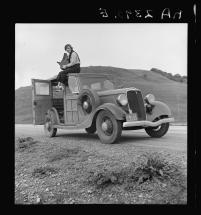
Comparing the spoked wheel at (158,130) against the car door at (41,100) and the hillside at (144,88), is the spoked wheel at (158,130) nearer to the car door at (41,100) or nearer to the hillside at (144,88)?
the hillside at (144,88)

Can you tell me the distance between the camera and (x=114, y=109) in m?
6.95

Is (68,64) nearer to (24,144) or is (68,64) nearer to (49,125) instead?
(24,144)

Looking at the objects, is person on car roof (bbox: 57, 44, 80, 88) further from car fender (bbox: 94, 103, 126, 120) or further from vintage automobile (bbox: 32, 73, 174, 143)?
car fender (bbox: 94, 103, 126, 120)

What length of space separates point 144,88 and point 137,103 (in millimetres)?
336

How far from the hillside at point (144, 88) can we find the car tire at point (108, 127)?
776 millimetres

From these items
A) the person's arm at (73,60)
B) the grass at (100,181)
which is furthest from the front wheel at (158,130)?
the person's arm at (73,60)

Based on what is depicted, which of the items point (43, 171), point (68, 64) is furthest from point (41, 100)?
point (43, 171)

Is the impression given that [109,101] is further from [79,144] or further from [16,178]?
[16,178]

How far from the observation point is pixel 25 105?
6918 mm

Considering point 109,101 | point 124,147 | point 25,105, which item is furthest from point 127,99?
point 25,105

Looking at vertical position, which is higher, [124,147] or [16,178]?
[124,147]
